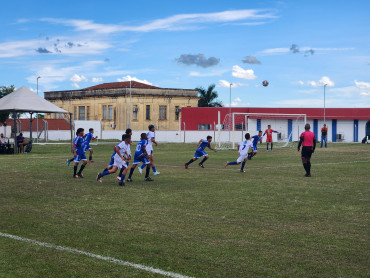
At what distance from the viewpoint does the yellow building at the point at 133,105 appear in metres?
72.9

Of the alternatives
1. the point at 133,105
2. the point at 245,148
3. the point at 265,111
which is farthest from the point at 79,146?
the point at 133,105

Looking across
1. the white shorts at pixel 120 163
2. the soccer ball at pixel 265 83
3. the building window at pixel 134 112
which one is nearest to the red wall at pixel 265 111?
the building window at pixel 134 112

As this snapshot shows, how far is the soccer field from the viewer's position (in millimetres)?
6234

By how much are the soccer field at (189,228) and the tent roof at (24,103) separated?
19806mm

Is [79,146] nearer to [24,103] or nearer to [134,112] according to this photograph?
[24,103]

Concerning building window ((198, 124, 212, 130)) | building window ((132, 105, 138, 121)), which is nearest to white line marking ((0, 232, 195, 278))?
building window ((198, 124, 212, 130))

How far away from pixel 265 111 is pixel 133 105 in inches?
770

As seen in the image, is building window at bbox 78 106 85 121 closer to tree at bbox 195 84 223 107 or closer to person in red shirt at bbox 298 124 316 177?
tree at bbox 195 84 223 107

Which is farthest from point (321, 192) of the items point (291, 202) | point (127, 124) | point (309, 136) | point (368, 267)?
point (127, 124)

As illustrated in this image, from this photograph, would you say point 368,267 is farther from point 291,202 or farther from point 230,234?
point 291,202

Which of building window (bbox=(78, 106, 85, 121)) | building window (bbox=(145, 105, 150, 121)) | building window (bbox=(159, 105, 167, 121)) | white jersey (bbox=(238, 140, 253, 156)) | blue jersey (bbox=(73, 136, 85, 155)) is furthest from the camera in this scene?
building window (bbox=(78, 106, 85, 121))

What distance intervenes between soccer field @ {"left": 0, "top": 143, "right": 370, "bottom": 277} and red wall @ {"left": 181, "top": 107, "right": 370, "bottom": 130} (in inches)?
1984

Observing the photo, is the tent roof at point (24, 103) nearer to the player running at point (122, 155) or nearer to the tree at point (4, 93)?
the player running at point (122, 155)

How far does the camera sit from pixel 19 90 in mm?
35875
